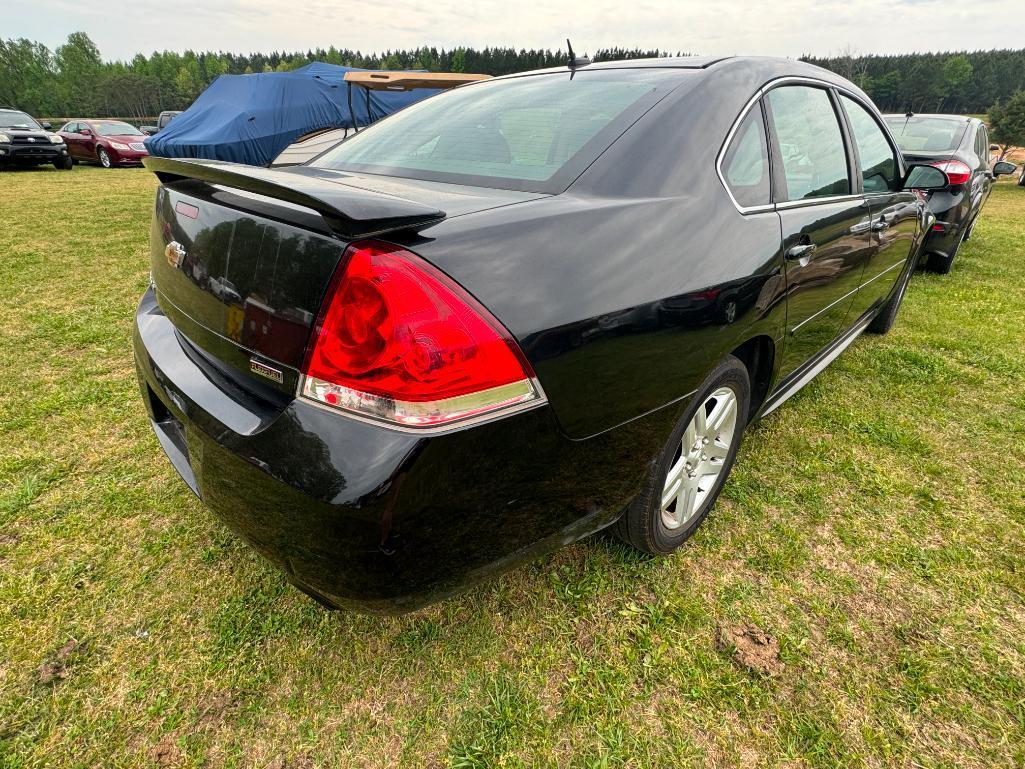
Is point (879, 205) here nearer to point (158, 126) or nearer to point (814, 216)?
point (814, 216)

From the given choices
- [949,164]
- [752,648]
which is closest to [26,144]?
[949,164]

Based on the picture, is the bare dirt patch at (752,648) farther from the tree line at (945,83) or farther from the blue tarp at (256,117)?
the tree line at (945,83)

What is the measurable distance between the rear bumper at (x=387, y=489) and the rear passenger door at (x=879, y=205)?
6.47 ft

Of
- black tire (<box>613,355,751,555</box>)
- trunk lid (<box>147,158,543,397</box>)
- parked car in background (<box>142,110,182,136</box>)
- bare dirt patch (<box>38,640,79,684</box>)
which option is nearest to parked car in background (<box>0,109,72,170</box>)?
parked car in background (<box>142,110,182,136</box>)

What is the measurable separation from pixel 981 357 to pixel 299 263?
4355 millimetres

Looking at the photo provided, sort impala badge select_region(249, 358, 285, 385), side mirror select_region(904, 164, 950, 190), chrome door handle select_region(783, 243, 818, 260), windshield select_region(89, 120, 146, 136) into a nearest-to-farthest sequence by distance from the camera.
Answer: impala badge select_region(249, 358, 285, 385), chrome door handle select_region(783, 243, 818, 260), side mirror select_region(904, 164, 950, 190), windshield select_region(89, 120, 146, 136)

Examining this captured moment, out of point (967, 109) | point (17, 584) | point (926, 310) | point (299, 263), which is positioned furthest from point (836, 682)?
point (967, 109)

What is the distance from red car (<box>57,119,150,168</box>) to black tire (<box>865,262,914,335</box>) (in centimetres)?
1848

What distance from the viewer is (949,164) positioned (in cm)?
523

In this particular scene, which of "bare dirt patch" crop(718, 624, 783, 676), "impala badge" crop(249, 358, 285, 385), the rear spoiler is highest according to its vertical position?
the rear spoiler

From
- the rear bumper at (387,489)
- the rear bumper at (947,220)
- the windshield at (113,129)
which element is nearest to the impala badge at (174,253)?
the rear bumper at (387,489)

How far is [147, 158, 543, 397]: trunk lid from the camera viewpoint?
1.09m

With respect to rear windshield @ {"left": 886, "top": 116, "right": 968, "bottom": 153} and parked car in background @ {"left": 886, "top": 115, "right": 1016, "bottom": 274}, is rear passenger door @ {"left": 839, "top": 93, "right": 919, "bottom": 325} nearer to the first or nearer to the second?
parked car in background @ {"left": 886, "top": 115, "right": 1016, "bottom": 274}

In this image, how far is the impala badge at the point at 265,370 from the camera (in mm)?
1190
